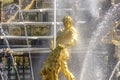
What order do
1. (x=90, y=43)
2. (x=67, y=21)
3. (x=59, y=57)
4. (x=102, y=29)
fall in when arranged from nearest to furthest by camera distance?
(x=59, y=57) < (x=67, y=21) < (x=90, y=43) < (x=102, y=29)

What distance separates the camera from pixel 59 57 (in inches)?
371

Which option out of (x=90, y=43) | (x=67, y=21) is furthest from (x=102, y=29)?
(x=67, y=21)

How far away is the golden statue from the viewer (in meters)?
9.39

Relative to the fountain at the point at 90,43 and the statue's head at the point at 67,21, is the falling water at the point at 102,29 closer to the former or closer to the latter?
the fountain at the point at 90,43

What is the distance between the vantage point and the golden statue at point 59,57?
9391 millimetres

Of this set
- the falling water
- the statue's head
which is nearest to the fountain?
the falling water

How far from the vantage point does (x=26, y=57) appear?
22031 millimetres

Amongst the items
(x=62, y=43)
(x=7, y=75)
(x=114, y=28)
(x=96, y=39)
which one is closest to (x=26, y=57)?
(x=7, y=75)

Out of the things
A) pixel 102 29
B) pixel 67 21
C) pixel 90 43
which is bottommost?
pixel 90 43

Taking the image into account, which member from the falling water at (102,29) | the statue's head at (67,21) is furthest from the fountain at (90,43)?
the statue's head at (67,21)

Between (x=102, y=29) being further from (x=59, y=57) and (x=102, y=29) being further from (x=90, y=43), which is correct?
(x=59, y=57)

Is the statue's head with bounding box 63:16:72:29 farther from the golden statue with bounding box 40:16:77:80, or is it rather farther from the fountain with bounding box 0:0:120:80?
the fountain with bounding box 0:0:120:80

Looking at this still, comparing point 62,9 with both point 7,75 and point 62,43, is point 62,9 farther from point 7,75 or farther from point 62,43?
point 62,43

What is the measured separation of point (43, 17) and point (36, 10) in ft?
3.43
